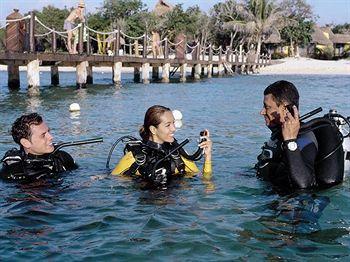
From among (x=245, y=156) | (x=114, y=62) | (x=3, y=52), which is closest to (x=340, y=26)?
(x=114, y=62)

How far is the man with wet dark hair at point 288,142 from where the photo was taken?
189 inches

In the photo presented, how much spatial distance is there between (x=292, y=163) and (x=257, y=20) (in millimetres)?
55576

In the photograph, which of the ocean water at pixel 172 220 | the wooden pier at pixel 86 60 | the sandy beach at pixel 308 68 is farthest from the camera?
the sandy beach at pixel 308 68

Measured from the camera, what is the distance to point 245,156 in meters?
8.23

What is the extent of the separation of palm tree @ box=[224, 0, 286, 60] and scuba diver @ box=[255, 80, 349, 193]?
2095 inches

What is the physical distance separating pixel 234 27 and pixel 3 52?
138ft

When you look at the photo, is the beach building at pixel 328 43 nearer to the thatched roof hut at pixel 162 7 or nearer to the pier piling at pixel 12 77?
the thatched roof hut at pixel 162 7

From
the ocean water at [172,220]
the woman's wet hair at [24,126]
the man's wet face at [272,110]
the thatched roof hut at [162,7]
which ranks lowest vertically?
the ocean water at [172,220]

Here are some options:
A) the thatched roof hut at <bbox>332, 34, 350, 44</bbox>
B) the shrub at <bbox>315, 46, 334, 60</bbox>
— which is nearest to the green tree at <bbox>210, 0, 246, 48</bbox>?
the shrub at <bbox>315, 46, 334, 60</bbox>

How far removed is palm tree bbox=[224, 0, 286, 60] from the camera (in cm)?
5834

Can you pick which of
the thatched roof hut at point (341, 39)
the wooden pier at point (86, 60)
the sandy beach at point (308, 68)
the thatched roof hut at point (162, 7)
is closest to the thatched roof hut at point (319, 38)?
the thatched roof hut at point (341, 39)

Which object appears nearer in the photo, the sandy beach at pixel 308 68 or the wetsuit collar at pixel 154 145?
the wetsuit collar at pixel 154 145

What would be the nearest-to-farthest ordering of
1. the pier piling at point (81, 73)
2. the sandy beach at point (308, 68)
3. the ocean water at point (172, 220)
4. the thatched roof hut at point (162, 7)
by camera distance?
the ocean water at point (172, 220), the pier piling at point (81, 73), the sandy beach at point (308, 68), the thatched roof hut at point (162, 7)

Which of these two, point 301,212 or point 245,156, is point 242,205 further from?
point 245,156
